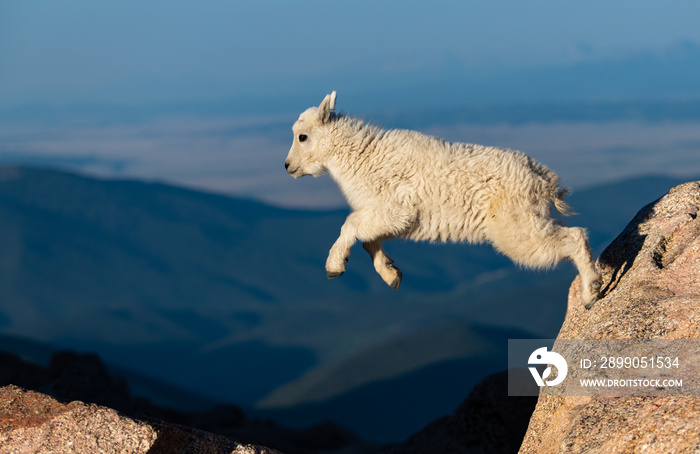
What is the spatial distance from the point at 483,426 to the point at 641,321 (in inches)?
278

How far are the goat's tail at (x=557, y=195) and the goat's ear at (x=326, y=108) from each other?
318 centimetres

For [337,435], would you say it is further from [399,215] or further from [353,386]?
[353,386]

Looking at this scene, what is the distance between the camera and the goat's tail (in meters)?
9.92

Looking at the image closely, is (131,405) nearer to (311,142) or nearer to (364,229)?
(311,142)

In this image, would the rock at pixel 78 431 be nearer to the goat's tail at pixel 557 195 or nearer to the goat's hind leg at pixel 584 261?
the goat's hind leg at pixel 584 261

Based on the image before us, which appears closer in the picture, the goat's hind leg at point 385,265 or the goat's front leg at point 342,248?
the goat's front leg at point 342,248

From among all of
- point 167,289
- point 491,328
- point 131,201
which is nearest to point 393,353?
point 491,328

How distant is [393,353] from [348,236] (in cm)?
5876

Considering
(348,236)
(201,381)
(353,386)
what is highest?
(201,381)

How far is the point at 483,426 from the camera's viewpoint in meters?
14.5

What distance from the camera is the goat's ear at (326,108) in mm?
10742

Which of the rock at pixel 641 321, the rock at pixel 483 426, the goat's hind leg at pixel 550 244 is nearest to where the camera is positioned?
the rock at pixel 641 321

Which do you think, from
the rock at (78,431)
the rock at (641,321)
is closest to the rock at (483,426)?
the rock at (641,321)

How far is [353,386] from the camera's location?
213 ft
